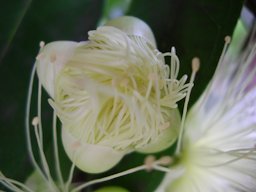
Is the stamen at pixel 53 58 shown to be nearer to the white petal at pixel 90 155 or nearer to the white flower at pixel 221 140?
the white petal at pixel 90 155

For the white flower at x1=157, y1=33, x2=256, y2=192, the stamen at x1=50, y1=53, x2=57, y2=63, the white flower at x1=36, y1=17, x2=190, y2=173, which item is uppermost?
the stamen at x1=50, y1=53, x2=57, y2=63

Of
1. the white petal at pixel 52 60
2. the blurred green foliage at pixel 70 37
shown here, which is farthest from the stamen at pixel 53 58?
the blurred green foliage at pixel 70 37

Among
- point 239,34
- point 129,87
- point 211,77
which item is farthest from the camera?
point 239,34

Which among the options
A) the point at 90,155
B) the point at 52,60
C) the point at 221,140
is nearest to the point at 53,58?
the point at 52,60

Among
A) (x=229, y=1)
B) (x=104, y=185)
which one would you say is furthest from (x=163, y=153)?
(x=229, y=1)

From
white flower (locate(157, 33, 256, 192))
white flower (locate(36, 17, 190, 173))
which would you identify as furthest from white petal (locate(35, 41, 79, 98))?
white flower (locate(157, 33, 256, 192))

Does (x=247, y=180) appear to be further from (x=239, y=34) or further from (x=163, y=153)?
(x=239, y=34)

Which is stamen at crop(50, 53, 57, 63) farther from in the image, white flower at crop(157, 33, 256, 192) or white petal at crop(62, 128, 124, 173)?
white flower at crop(157, 33, 256, 192)
